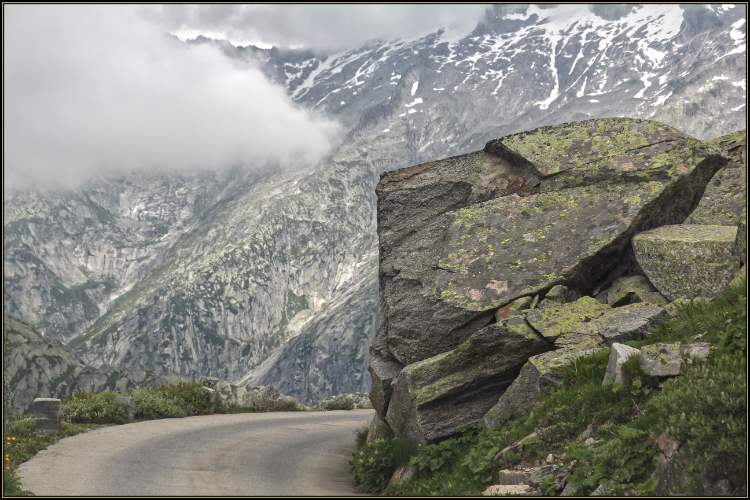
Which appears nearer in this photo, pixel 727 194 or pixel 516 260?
pixel 516 260

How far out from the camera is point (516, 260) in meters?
15.1

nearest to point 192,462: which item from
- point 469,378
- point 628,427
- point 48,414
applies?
point 48,414

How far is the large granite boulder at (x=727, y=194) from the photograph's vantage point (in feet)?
54.1

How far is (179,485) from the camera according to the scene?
492 inches

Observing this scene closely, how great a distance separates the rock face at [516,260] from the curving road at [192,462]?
306cm

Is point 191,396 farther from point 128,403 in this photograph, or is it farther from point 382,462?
point 382,462

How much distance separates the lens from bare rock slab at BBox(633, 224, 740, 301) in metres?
12.0

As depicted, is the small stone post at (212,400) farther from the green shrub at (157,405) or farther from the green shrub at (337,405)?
the green shrub at (337,405)

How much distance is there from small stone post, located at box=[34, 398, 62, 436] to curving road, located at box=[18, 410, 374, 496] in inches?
30.2

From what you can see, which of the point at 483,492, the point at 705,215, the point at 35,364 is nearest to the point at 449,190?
the point at 705,215

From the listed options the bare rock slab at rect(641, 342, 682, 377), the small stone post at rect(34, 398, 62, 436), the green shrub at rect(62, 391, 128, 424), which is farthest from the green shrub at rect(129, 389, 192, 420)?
the bare rock slab at rect(641, 342, 682, 377)

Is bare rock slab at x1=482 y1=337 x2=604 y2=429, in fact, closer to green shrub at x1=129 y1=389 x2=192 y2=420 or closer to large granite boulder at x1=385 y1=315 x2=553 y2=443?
large granite boulder at x1=385 y1=315 x2=553 y2=443

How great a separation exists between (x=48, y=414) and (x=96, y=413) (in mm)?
3106

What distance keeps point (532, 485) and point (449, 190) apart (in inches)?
455
